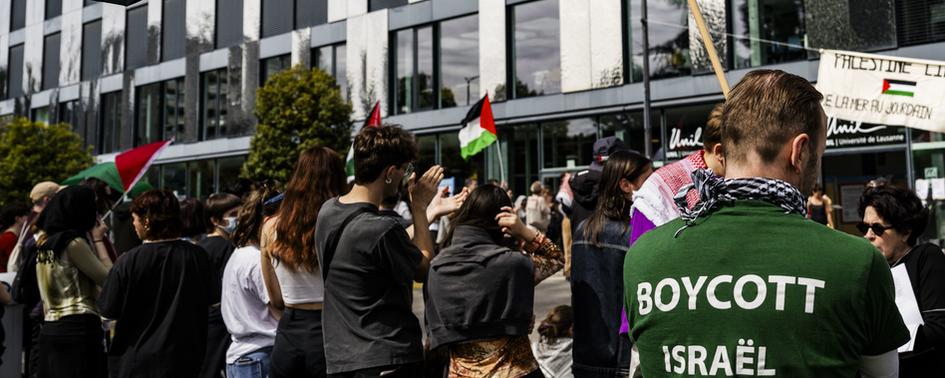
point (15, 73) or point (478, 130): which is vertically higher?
point (15, 73)

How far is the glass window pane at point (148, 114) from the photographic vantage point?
2980 cm

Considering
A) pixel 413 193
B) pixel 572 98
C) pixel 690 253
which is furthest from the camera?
pixel 572 98

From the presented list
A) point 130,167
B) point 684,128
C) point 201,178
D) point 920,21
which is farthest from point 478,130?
point 201,178

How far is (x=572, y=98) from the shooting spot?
19.0 meters

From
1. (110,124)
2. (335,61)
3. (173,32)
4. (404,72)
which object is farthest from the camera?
(110,124)

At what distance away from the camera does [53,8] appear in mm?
34250

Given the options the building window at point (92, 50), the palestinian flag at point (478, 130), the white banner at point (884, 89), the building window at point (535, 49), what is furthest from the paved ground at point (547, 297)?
the building window at point (92, 50)

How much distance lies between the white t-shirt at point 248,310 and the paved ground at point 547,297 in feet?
20.0

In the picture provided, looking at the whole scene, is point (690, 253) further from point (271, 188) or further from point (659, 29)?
point (659, 29)

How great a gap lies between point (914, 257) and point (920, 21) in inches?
536

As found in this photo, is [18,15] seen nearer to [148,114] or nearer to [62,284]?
[148,114]

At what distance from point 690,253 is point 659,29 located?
56.0 ft

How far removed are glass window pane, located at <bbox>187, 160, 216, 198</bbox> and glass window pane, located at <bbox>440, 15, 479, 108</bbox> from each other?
1086 cm

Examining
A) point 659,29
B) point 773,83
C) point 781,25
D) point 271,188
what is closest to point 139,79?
point 659,29
